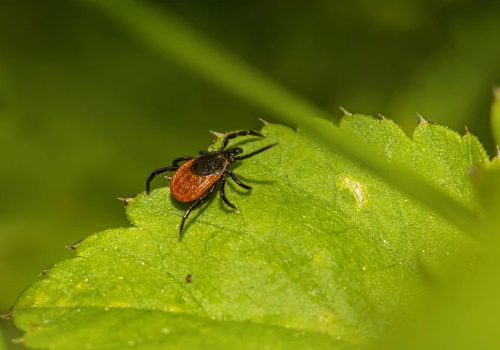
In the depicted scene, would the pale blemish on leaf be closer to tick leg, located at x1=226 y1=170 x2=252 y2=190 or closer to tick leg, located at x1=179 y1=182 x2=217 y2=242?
tick leg, located at x1=226 y1=170 x2=252 y2=190

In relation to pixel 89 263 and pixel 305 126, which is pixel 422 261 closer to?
pixel 305 126

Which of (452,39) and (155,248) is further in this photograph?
(452,39)

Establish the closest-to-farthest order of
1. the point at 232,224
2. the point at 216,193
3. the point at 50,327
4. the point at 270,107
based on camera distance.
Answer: the point at 50,327
the point at 232,224
the point at 216,193
the point at 270,107

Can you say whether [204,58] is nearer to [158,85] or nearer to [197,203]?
[158,85]

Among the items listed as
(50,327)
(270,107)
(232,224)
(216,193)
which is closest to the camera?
(50,327)

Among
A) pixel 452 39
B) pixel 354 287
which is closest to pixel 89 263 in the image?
pixel 354 287

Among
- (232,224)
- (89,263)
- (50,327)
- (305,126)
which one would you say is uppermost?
(305,126)

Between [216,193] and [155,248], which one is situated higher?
[216,193]
